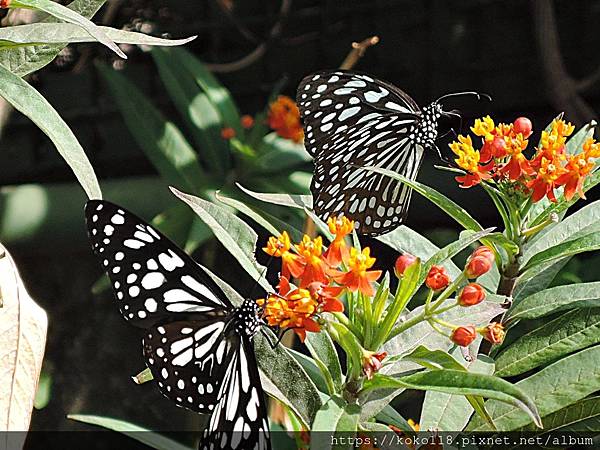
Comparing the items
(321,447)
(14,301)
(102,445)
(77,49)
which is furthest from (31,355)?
(77,49)

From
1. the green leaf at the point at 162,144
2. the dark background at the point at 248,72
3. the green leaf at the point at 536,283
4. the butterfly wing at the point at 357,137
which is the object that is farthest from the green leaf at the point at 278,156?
the green leaf at the point at 536,283

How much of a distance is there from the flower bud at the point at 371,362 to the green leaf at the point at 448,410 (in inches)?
6.0

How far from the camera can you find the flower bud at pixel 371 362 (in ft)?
2.58

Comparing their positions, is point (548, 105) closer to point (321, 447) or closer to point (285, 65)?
point (285, 65)

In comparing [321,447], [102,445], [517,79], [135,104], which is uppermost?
[517,79]

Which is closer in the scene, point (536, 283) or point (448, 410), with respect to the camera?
point (448, 410)

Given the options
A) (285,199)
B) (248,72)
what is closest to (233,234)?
(285,199)

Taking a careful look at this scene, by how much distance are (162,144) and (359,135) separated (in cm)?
101

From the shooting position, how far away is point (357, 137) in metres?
1.29

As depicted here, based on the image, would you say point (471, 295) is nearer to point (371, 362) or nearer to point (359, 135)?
point (371, 362)

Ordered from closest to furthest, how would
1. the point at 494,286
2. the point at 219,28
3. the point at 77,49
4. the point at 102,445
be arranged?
1. the point at 494,286
2. the point at 102,445
3. the point at 77,49
4. the point at 219,28

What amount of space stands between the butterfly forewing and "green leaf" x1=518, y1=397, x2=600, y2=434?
0.35 m

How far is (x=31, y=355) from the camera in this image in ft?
2.64

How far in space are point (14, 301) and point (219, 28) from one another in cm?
264
